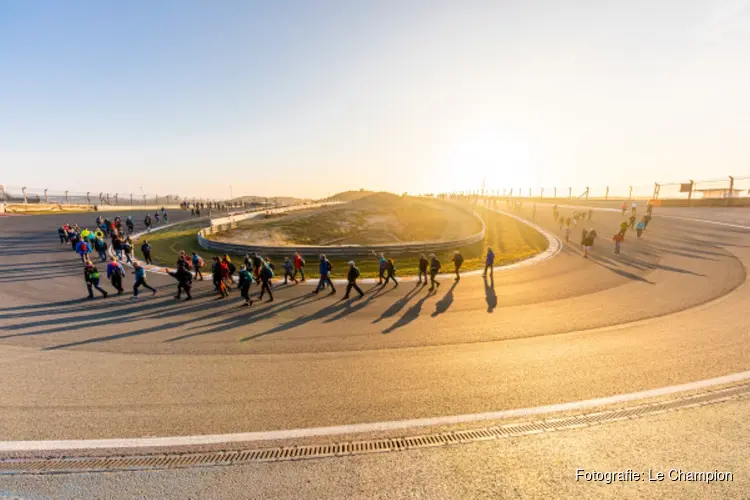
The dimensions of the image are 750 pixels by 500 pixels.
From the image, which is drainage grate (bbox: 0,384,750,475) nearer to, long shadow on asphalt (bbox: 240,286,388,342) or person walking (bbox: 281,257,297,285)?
long shadow on asphalt (bbox: 240,286,388,342)

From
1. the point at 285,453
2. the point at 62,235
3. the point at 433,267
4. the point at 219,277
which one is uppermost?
the point at 62,235

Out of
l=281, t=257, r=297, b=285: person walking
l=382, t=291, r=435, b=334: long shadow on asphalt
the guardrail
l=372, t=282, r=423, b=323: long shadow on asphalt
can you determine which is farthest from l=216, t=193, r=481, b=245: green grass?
l=382, t=291, r=435, b=334: long shadow on asphalt

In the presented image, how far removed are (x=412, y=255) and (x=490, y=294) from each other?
7934 mm

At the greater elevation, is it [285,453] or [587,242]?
[587,242]

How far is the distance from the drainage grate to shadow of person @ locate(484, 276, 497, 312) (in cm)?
570

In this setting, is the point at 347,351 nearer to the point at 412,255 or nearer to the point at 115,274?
the point at 115,274

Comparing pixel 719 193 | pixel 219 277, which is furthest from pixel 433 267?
pixel 719 193

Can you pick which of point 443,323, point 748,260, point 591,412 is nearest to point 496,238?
point 748,260

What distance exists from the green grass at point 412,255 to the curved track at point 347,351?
12.6ft

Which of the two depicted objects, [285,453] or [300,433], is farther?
[300,433]

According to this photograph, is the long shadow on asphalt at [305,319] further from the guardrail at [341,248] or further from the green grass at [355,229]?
the green grass at [355,229]

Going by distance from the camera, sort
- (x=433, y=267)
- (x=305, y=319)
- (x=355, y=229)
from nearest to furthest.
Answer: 1. (x=305, y=319)
2. (x=433, y=267)
3. (x=355, y=229)

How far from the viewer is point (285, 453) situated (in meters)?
4.19

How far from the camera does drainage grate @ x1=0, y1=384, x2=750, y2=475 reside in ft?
13.2
